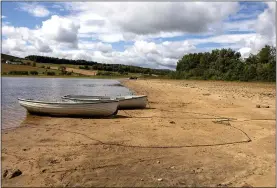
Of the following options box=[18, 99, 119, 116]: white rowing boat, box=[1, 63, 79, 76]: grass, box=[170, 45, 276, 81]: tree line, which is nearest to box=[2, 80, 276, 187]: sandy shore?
box=[18, 99, 119, 116]: white rowing boat

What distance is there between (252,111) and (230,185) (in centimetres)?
1153

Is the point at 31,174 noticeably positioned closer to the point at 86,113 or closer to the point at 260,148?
the point at 260,148

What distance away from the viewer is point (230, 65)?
240ft

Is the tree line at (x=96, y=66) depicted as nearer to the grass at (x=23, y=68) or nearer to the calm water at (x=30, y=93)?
the grass at (x=23, y=68)

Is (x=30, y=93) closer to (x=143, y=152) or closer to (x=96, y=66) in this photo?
(x=143, y=152)

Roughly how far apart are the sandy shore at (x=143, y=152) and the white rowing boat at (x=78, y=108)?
1013 millimetres

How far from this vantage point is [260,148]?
30.9ft

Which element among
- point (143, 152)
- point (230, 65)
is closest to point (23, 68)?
point (230, 65)

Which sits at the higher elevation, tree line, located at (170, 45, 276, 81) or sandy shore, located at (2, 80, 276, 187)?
tree line, located at (170, 45, 276, 81)

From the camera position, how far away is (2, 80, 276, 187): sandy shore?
699 centimetres

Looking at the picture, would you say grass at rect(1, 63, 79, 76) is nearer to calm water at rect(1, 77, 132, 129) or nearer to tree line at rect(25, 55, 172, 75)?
tree line at rect(25, 55, 172, 75)

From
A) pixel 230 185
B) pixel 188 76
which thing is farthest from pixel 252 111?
pixel 188 76

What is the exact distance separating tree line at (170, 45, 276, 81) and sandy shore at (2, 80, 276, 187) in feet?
154

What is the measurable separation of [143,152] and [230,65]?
68.0m
